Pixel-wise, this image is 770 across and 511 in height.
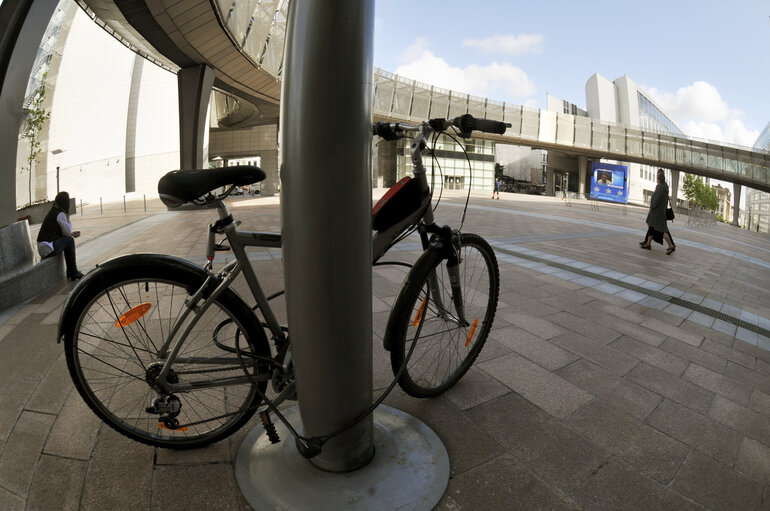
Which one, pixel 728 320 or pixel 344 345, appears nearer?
pixel 344 345

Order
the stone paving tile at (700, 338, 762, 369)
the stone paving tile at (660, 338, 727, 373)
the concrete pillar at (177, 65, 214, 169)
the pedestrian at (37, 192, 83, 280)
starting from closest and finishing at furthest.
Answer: the stone paving tile at (660, 338, 727, 373) → the stone paving tile at (700, 338, 762, 369) → the pedestrian at (37, 192, 83, 280) → the concrete pillar at (177, 65, 214, 169)

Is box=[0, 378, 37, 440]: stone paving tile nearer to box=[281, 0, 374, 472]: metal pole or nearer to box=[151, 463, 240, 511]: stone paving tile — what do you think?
box=[151, 463, 240, 511]: stone paving tile

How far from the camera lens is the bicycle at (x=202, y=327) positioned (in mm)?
1642

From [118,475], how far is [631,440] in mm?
2373

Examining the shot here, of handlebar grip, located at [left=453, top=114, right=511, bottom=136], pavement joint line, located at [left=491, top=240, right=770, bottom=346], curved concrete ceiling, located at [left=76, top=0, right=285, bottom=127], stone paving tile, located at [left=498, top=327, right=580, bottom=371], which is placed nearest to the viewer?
handlebar grip, located at [left=453, top=114, right=511, bottom=136]

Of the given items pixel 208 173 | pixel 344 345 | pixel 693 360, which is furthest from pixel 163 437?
pixel 693 360

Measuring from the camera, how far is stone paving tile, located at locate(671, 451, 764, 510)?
1681mm

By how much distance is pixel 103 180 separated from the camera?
116 feet

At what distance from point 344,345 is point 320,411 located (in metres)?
0.30

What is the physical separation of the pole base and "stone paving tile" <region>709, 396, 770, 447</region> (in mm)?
1700

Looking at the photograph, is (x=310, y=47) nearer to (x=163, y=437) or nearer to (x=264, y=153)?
(x=163, y=437)

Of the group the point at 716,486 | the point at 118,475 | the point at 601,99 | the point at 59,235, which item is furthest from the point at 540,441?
the point at 601,99

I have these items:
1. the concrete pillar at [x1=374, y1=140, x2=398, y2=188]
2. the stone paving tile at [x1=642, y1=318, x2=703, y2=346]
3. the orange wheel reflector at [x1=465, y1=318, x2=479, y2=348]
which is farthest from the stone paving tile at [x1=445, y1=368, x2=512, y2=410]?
the concrete pillar at [x1=374, y1=140, x2=398, y2=188]

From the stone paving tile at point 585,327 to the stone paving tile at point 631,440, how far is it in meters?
1.18
